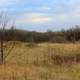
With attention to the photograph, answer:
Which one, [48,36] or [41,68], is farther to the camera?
[48,36]

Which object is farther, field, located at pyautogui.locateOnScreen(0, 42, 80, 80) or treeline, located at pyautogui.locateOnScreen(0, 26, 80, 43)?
treeline, located at pyautogui.locateOnScreen(0, 26, 80, 43)

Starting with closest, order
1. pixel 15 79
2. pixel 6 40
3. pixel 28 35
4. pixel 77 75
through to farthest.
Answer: pixel 15 79 < pixel 77 75 < pixel 6 40 < pixel 28 35

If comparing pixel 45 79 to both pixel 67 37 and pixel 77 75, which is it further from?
pixel 67 37

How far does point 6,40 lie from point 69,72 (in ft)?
22.8

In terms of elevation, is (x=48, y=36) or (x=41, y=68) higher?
(x=48, y=36)

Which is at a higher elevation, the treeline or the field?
the treeline

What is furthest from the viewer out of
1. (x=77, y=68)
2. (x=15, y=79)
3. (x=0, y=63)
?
(x=0, y=63)

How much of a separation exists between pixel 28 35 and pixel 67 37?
8857 millimetres

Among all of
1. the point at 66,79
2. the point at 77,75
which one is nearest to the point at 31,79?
the point at 66,79

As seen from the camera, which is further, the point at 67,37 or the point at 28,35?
the point at 67,37

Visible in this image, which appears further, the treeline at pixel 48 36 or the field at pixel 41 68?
the treeline at pixel 48 36

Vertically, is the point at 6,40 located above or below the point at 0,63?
above

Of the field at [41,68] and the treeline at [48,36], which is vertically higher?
the treeline at [48,36]

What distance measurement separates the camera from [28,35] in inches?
2324
